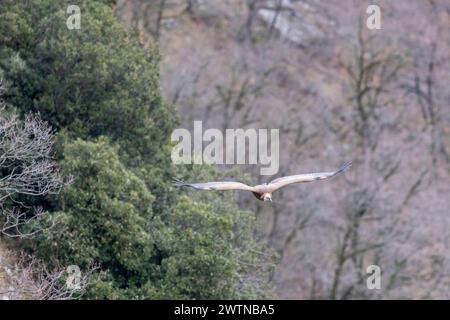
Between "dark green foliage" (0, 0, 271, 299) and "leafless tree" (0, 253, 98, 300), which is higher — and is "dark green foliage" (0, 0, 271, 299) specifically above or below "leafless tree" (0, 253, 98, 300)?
above

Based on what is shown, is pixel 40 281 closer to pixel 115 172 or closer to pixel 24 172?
pixel 24 172

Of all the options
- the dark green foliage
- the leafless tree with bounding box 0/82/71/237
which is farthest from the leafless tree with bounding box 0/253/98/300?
the leafless tree with bounding box 0/82/71/237

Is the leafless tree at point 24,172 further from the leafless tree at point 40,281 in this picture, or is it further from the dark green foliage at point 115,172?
the leafless tree at point 40,281

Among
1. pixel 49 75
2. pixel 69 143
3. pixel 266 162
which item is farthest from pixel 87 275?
pixel 266 162

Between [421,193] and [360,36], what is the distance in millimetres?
6708

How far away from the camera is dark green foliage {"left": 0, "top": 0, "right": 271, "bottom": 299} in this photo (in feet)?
109

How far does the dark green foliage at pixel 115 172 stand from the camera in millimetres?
33312

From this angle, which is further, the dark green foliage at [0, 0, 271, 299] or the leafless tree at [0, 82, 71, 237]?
the dark green foliage at [0, 0, 271, 299]

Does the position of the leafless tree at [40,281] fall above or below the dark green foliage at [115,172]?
below

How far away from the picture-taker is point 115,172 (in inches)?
1326

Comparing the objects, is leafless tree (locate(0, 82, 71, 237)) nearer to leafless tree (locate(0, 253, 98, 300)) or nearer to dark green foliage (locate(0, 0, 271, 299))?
dark green foliage (locate(0, 0, 271, 299))

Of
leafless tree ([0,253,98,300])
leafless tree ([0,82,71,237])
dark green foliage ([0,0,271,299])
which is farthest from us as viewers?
dark green foliage ([0,0,271,299])

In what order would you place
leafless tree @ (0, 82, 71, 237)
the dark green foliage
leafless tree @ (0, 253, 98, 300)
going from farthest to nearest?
the dark green foliage, leafless tree @ (0, 82, 71, 237), leafless tree @ (0, 253, 98, 300)

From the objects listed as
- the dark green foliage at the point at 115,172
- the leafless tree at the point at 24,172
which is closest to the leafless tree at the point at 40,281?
the dark green foliage at the point at 115,172
